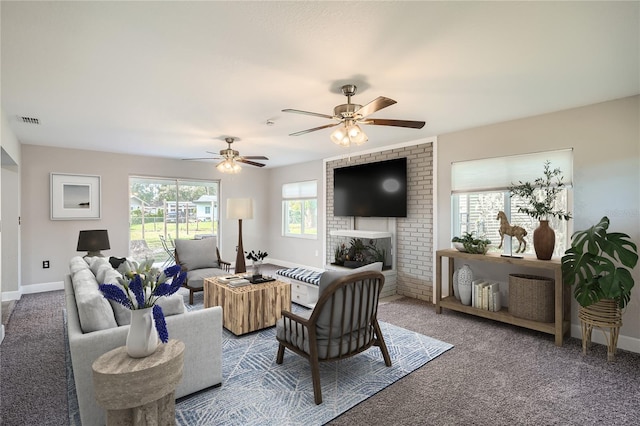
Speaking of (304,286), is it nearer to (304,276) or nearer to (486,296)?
(304,276)

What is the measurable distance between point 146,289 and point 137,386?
0.49 meters

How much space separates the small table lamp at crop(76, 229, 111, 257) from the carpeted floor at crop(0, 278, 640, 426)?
1.18 m

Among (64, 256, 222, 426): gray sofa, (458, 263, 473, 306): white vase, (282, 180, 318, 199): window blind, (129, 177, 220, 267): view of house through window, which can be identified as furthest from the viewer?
(282, 180, 318, 199): window blind

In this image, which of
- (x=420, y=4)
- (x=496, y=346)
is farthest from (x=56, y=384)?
(x=496, y=346)

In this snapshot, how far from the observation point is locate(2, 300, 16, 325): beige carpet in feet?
12.6

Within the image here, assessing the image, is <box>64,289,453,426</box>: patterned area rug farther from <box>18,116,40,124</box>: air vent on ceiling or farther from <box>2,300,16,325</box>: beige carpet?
<box>18,116,40,124</box>: air vent on ceiling

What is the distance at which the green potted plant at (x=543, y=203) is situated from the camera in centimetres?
336

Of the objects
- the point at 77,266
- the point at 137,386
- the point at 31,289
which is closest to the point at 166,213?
the point at 31,289

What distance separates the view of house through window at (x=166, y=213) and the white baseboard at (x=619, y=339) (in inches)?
247

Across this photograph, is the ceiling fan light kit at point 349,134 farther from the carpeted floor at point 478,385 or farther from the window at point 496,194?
the window at point 496,194

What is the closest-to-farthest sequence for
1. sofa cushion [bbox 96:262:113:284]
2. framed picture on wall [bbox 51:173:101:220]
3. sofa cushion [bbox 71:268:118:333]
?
sofa cushion [bbox 71:268:118:333], sofa cushion [bbox 96:262:113:284], framed picture on wall [bbox 51:173:101:220]

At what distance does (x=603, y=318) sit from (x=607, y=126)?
6.24 ft

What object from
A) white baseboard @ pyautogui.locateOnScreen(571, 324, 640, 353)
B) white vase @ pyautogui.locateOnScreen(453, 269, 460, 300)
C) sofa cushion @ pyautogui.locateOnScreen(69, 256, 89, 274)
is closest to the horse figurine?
white vase @ pyautogui.locateOnScreen(453, 269, 460, 300)

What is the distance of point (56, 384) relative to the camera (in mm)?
2457
